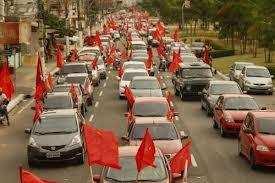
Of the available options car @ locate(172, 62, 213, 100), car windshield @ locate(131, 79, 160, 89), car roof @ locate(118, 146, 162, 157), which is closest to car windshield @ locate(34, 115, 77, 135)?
car roof @ locate(118, 146, 162, 157)

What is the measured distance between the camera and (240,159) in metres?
21.7

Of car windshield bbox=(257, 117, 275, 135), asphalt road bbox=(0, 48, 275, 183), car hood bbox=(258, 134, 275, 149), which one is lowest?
asphalt road bbox=(0, 48, 275, 183)

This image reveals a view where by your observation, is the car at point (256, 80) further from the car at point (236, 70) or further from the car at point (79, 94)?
the car at point (79, 94)

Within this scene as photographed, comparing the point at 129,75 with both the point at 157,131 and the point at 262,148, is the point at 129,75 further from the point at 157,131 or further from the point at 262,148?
the point at 262,148

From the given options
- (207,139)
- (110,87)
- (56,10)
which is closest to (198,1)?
(56,10)

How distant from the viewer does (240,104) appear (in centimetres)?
2633

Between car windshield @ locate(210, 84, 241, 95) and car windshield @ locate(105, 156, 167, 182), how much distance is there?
1630 cm

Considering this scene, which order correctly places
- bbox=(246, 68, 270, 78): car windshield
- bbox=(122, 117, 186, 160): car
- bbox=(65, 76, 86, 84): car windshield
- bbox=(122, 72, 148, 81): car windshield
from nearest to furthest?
bbox=(122, 117, 186, 160): car
bbox=(65, 76, 86, 84): car windshield
bbox=(122, 72, 148, 81): car windshield
bbox=(246, 68, 270, 78): car windshield

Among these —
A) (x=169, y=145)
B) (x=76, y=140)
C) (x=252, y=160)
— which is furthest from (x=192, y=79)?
(x=169, y=145)

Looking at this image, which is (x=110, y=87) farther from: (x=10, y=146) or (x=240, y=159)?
(x=240, y=159)

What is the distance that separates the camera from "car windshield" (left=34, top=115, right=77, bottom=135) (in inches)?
854

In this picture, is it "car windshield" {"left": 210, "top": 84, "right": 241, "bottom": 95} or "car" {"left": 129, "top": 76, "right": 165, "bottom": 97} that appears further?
"car" {"left": 129, "top": 76, "right": 165, "bottom": 97}

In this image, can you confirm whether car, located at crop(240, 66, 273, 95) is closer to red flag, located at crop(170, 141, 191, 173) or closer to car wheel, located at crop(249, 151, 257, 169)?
car wheel, located at crop(249, 151, 257, 169)

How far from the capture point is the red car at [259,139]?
757 inches
